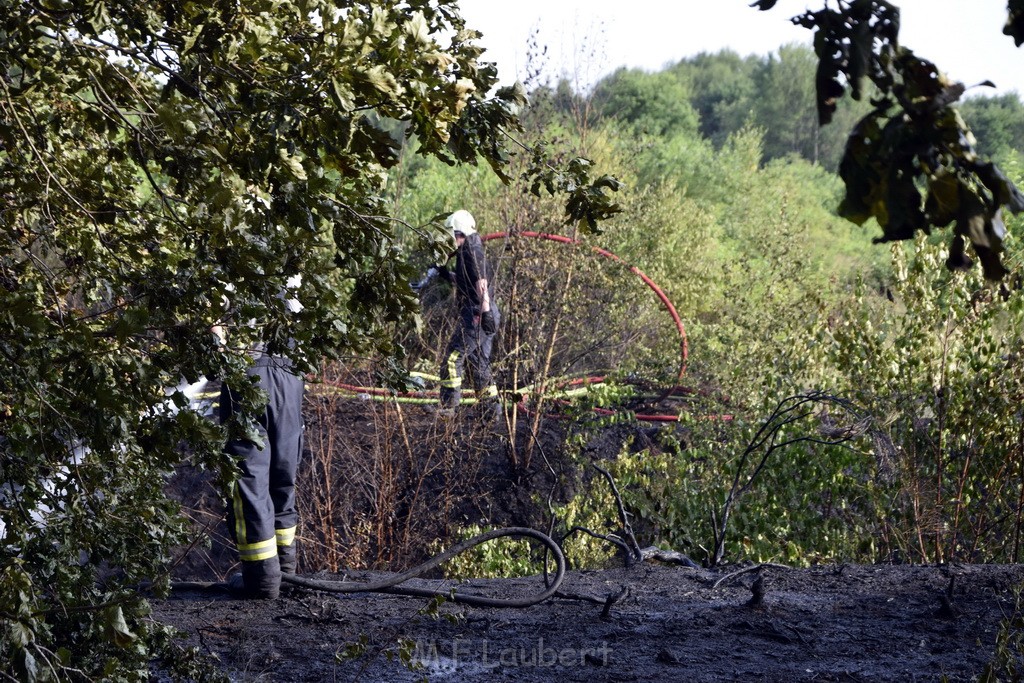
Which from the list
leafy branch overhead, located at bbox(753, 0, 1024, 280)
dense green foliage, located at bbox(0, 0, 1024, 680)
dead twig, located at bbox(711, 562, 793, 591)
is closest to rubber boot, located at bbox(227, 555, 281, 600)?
dense green foliage, located at bbox(0, 0, 1024, 680)

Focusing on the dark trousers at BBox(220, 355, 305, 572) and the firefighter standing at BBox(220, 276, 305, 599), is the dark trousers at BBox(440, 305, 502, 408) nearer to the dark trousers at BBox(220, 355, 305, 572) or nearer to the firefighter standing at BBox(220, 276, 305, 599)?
the dark trousers at BBox(220, 355, 305, 572)

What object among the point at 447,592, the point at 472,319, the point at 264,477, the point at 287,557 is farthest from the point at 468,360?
the point at 447,592

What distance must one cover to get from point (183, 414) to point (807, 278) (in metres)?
11.9

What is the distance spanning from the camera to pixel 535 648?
429 cm

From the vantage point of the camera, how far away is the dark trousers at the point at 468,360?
27.3ft

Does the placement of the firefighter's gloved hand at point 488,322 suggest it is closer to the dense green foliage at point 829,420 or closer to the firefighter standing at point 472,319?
the firefighter standing at point 472,319

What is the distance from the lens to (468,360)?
8648 millimetres

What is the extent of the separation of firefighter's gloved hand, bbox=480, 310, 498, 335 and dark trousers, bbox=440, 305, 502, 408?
0.09 ft

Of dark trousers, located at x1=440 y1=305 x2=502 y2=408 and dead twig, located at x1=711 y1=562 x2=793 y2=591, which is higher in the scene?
dark trousers, located at x1=440 y1=305 x2=502 y2=408

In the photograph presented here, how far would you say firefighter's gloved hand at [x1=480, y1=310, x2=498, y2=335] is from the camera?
891cm

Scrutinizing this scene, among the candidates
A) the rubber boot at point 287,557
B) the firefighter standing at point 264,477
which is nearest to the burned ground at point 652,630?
the firefighter standing at point 264,477

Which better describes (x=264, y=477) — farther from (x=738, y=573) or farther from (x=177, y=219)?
(x=177, y=219)

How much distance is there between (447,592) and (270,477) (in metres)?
1.28

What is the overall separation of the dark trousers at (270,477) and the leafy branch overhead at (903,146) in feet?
12.6
